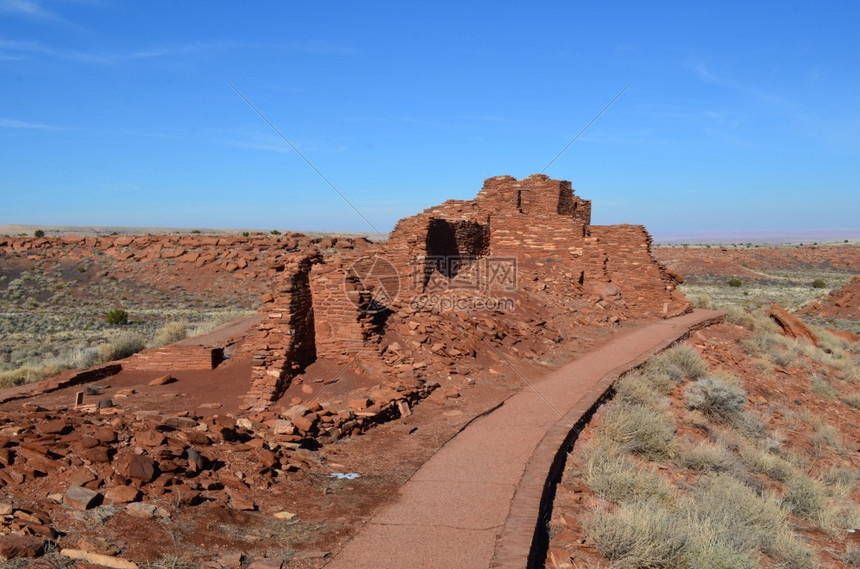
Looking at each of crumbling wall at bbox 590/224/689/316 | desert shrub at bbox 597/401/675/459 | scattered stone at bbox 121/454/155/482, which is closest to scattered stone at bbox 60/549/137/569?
scattered stone at bbox 121/454/155/482

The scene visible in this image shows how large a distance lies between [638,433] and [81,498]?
7273 mm

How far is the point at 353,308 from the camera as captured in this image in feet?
35.9

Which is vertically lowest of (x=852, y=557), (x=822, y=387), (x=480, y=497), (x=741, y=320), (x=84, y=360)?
(x=84, y=360)

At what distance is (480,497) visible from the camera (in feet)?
20.2

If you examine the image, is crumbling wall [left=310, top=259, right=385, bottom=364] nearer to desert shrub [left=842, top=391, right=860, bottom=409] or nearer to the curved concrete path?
the curved concrete path

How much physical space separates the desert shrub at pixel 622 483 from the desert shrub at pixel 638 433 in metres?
0.93

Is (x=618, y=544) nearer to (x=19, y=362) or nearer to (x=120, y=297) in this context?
(x=19, y=362)

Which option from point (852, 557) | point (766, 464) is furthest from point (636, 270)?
point (852, 557)

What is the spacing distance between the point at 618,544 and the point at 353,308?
6602 millimetres

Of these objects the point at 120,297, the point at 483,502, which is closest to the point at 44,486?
the point at 483,502

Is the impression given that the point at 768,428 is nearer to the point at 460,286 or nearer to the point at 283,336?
the point at 460,286

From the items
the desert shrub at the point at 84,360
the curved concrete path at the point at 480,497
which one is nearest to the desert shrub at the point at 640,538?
the curved concrete path at the point at 480,497
